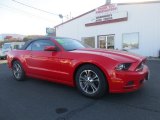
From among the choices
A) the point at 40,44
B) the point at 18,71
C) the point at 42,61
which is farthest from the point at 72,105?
the point at 18,71

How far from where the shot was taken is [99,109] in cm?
380

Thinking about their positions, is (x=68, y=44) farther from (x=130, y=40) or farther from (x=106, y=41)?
(x=106, y=41)

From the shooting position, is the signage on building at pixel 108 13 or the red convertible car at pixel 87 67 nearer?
the red convertible car at pixel 87 67

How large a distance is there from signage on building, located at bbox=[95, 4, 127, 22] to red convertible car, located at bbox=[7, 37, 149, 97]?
12.8 meters

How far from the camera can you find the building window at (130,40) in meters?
16.7

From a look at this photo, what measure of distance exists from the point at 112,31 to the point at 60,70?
13.9 m

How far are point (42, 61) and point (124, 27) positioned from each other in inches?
516

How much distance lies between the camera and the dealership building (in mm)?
15734

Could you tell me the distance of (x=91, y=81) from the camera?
173 inches

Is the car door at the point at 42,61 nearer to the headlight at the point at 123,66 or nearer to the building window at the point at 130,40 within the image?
the headlight at the point at 123,66

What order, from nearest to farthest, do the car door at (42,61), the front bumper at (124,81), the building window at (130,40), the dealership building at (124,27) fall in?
the front bumper at (124,81) < the car door at (42,61) < the dealership building at (124,27) < the building window at (130,40)

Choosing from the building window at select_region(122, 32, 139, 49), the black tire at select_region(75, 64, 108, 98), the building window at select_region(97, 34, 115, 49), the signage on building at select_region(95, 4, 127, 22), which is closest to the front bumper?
the black tire at select_region(75, 64, 108, 98)

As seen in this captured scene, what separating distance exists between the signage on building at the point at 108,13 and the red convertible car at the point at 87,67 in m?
12.8

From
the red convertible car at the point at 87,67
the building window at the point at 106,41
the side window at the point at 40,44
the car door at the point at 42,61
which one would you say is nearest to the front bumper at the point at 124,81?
the red convertible car at the point at 87,67
